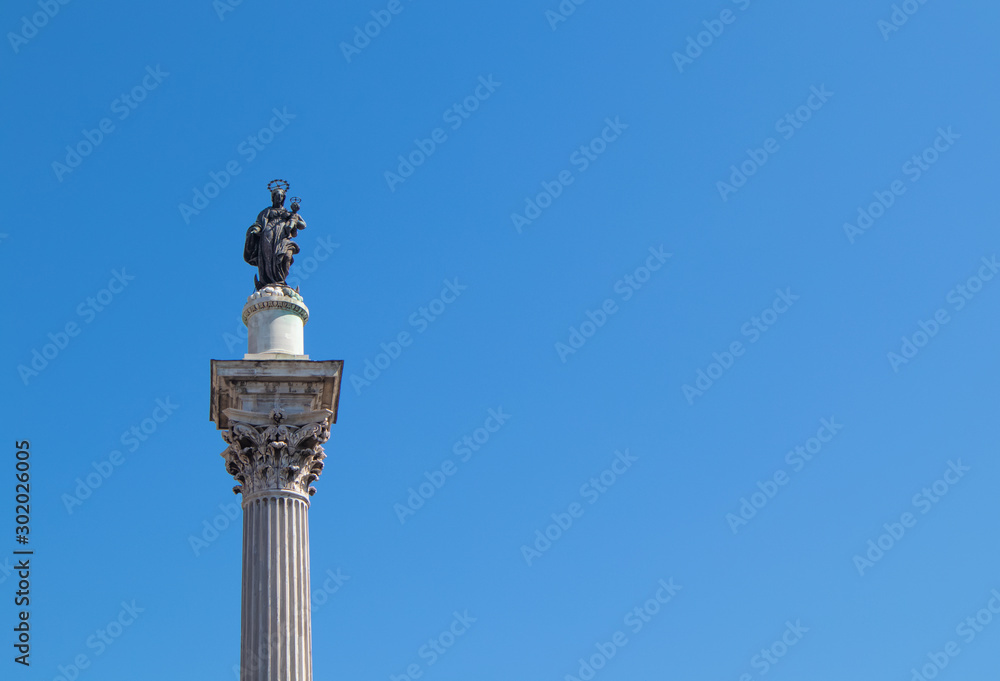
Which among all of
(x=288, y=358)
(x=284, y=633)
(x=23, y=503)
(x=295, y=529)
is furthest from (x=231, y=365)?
(x=23, y=503)

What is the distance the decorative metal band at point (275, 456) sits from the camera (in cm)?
2220

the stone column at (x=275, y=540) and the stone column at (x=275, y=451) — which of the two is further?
the stone column at (x=275, y=451)

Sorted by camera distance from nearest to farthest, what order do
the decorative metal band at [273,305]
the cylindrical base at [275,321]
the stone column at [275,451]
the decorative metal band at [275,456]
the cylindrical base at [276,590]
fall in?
the cylindrical base at [276,590], the stone column at [275,451], the decorative metal band at [275,456], the cylindrical base at [275,321], the decorative metal band at [273,305]

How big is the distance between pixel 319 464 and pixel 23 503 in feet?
25.6

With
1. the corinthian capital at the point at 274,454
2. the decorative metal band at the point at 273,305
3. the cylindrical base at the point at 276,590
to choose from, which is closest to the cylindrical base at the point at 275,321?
the decorative metal band at the point at 273,305

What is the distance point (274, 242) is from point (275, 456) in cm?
441

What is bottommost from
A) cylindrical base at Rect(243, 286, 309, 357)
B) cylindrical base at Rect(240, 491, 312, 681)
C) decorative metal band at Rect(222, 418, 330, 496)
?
cylindrical base at Rect(240, 491, 312, 681)

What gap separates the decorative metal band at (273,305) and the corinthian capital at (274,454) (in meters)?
2.15

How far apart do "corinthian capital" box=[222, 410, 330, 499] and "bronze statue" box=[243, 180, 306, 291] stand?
2969 millimetres

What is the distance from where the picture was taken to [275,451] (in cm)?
2234

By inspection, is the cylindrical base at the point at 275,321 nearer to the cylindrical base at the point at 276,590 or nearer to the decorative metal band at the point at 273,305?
the decorative metal band at the point at 273,305

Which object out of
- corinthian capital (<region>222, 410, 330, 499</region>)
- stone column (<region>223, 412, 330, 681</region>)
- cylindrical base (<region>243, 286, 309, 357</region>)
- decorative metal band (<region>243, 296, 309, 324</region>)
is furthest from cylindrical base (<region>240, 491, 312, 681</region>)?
decorative metal band (<region>243, 296, 309, 324</region>)

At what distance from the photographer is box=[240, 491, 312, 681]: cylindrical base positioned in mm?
20547

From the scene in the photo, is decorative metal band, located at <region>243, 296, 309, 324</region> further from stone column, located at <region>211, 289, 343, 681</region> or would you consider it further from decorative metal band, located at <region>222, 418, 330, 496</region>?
decorative metal band, located at <region>222, 418, 330, 496</region>
